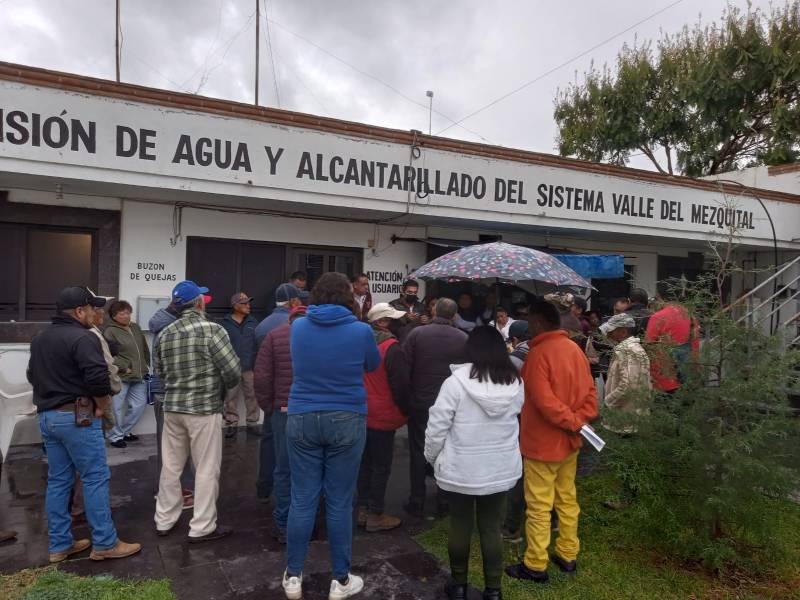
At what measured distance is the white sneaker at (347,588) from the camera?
3.29 meters

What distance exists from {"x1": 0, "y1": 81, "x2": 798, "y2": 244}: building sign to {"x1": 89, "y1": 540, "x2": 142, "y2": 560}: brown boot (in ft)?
12.0

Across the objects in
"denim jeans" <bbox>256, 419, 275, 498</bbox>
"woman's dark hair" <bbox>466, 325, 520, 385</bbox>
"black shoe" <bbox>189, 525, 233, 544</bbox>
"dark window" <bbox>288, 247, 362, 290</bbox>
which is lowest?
"black shoe" <bbox>189, 525, 233, 544</bbox>

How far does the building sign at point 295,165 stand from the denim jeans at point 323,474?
3431mm

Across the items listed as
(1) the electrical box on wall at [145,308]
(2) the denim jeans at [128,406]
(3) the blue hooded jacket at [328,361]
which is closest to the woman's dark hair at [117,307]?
(1) the electrical box on wall at [145,308]

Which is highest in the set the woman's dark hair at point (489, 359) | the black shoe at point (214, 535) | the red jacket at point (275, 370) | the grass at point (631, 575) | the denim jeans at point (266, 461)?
the woman's dark hair at point (489, 359)

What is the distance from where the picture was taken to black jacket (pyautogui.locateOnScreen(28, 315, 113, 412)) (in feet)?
11.9

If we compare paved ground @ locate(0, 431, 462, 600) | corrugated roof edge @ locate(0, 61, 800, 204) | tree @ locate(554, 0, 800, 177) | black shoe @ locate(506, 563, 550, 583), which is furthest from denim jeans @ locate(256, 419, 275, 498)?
tree @ locate(554, 0, 800, 177)

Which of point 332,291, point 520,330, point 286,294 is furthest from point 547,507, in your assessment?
point 286,294

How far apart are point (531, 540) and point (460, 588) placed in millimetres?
593

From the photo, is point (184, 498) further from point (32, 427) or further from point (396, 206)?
point (396, 206)

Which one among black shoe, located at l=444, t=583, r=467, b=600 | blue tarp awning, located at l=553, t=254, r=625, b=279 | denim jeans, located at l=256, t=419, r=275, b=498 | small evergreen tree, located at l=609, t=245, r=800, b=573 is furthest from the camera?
blue tarp awning, located at l=553, t=254, r=625, b=279

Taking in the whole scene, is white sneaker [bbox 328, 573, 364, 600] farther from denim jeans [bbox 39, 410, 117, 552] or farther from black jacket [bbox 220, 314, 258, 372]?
black jacket [bbox 220, 314, 258, 372]

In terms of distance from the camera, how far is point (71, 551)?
3775mm

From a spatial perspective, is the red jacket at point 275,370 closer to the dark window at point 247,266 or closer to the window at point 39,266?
the dark window at point 247,266
